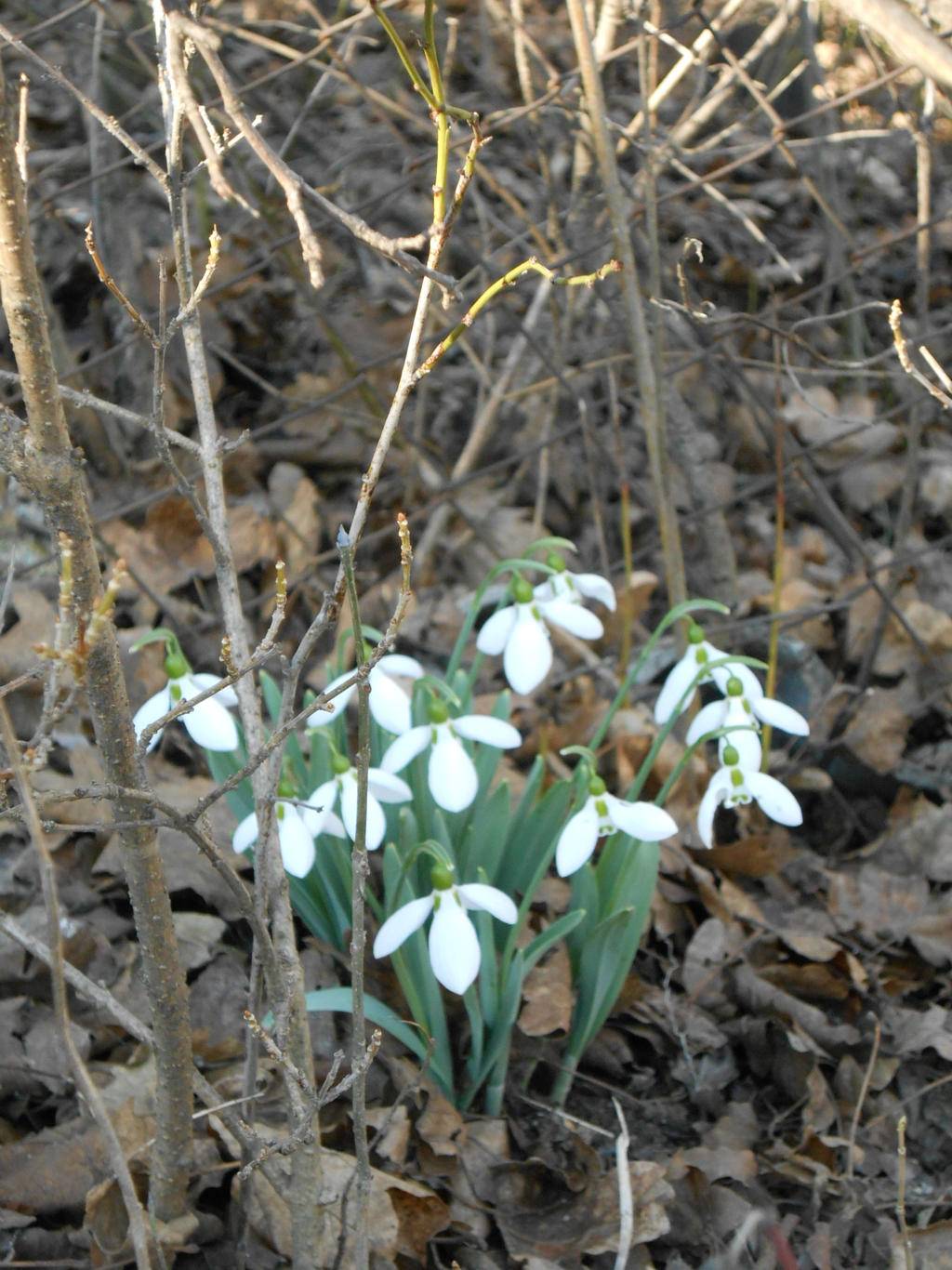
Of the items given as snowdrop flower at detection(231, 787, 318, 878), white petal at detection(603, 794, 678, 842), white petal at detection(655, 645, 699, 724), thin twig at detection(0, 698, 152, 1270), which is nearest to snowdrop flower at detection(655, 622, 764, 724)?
white petal at detection(655, 645, 699, 724)

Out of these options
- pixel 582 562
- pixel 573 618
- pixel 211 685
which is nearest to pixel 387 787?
pixel 211 685

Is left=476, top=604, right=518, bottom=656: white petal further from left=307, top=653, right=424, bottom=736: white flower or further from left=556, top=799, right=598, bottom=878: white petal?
left=556, top=799, right=598, bottom=878: white petal

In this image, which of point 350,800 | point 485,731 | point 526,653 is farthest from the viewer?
point 526,653

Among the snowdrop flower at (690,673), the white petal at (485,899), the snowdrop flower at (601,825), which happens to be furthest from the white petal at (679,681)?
the white petal at (485,899)

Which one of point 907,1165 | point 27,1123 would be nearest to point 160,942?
point 27,1123

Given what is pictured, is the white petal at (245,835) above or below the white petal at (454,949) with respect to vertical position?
above

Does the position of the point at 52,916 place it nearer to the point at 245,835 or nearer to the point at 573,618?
the point at 245,835

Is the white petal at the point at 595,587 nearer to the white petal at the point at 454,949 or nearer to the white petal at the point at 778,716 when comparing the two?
the white petal at the point at 778,716
